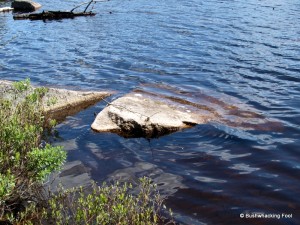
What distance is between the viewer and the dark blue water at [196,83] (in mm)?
7012

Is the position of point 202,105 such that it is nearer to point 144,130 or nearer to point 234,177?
point 144,130

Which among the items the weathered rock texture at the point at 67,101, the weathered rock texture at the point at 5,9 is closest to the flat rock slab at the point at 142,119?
the weathered rock texture at the point at 67,101

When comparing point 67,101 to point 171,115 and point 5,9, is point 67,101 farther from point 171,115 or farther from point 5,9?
point 5,9

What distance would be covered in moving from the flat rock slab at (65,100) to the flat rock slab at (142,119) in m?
1.18

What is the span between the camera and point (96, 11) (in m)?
28.5

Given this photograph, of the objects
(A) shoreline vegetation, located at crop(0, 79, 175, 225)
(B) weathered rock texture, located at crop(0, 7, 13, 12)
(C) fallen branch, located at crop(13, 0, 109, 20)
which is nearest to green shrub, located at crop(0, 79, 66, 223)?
(A) shoreline vegetation, located at crop(0, 79, 175, 225)

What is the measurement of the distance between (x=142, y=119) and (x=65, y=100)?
2718 millimetres

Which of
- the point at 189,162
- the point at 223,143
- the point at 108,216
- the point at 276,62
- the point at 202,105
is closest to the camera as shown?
the point at 108,216

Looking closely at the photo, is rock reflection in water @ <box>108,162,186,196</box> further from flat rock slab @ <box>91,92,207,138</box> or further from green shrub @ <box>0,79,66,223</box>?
green shrub @ <box>0,79,66,223</box>

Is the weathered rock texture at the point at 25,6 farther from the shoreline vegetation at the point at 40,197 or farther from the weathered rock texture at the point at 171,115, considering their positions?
the shoreline vegetation at the point at 40,197

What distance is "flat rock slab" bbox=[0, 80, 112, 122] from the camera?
9961 mm

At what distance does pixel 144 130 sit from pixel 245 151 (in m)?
2.40

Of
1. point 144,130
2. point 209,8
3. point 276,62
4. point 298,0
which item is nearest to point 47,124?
point 144,130

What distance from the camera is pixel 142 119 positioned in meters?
9.06
